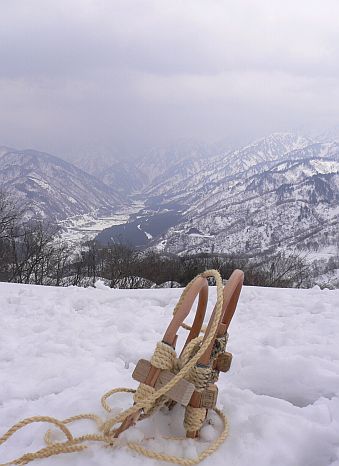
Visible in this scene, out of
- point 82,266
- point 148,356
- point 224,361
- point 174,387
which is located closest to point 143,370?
point 174,387

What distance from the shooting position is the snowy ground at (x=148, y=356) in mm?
3027

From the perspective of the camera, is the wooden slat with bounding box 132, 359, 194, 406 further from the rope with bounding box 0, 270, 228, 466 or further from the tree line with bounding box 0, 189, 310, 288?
the tree line with bounding box 0, 189, 310, 288

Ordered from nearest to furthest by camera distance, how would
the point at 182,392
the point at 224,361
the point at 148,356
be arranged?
the point at 182,392 < the point at 224,361 < the point at 148,356

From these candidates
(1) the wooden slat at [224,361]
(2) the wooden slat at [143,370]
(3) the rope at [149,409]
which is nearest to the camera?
(3) the rope at [149,409]

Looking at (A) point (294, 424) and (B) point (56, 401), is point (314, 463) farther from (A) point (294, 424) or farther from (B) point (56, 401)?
(B) point (56, 401)

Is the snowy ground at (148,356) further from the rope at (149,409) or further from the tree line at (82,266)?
the tree line at (82,266)

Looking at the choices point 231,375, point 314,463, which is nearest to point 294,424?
point 314,463

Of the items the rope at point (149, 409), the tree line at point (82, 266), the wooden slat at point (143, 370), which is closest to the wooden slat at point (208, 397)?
the rope at point (149, 409)

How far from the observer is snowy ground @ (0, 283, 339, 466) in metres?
3.03

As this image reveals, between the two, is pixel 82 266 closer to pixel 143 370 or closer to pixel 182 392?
pixel 143 370

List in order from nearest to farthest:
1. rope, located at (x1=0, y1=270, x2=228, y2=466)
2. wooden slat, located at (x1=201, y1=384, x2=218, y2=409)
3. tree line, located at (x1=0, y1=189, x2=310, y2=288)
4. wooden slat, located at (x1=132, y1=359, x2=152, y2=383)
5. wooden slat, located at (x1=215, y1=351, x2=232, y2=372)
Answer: rope, located at (x1=0, y1=270, x2=228, y2=466) < wooden slat, located at (x1=132, y1=359, x2=152, y2=383) < wooden slat, located at (x1=201, y1=384, x2=218, y2=409) < wooden slat, located at (x1=215, y1=351, x2=232, y2=372) < tree line, located at (x1=0, y1=189, x2=310, y2=288)

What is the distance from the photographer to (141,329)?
6770mm

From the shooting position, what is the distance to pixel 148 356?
551 centimetres

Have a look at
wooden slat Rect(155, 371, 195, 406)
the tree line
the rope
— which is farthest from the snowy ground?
the tree line
